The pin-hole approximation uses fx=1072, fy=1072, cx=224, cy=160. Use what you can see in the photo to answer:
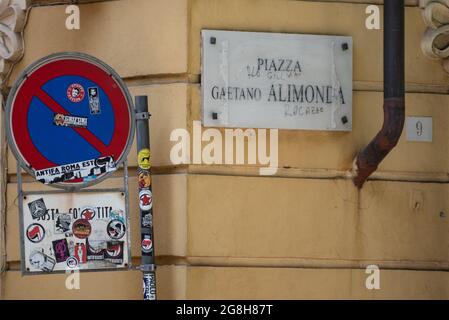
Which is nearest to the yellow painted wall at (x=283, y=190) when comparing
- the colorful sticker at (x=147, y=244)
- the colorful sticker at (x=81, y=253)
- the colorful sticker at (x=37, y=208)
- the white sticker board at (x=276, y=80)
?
the white sticker board at (x=276, y=80)

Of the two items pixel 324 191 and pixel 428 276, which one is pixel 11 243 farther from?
pixel 428 276

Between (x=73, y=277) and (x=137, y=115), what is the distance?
146 cm

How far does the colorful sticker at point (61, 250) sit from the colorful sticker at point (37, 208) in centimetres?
19

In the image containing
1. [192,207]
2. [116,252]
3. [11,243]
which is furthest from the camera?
[11,243]

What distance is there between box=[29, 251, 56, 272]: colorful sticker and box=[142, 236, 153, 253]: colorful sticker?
560 millimetres

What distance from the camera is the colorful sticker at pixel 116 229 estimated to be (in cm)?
644

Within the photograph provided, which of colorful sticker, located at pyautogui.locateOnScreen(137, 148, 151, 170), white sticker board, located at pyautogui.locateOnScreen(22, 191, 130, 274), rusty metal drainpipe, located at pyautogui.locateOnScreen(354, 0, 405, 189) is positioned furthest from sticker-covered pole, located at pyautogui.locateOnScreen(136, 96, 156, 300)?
rusty metal drainpipe, located at pyautogui.locateOnScreen(354, 0, 405, 189)

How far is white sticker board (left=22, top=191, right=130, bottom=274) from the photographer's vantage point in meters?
6.43

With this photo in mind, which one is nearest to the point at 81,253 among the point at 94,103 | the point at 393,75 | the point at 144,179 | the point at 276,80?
the point at 144,179

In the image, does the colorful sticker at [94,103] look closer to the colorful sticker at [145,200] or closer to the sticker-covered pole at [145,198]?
the sticker-covered pole at [145,198]

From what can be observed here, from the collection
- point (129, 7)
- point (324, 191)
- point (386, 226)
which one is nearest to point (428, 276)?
point (386, 226)

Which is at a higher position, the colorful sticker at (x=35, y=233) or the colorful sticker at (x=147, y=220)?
the colorful sticker at (x=147, y=220)

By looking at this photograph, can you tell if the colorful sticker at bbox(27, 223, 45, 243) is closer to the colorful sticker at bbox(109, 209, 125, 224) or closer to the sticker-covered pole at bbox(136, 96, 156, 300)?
the colorful sticker at bbox(109, 209, 125, 224)

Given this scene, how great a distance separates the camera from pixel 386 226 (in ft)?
23.6
